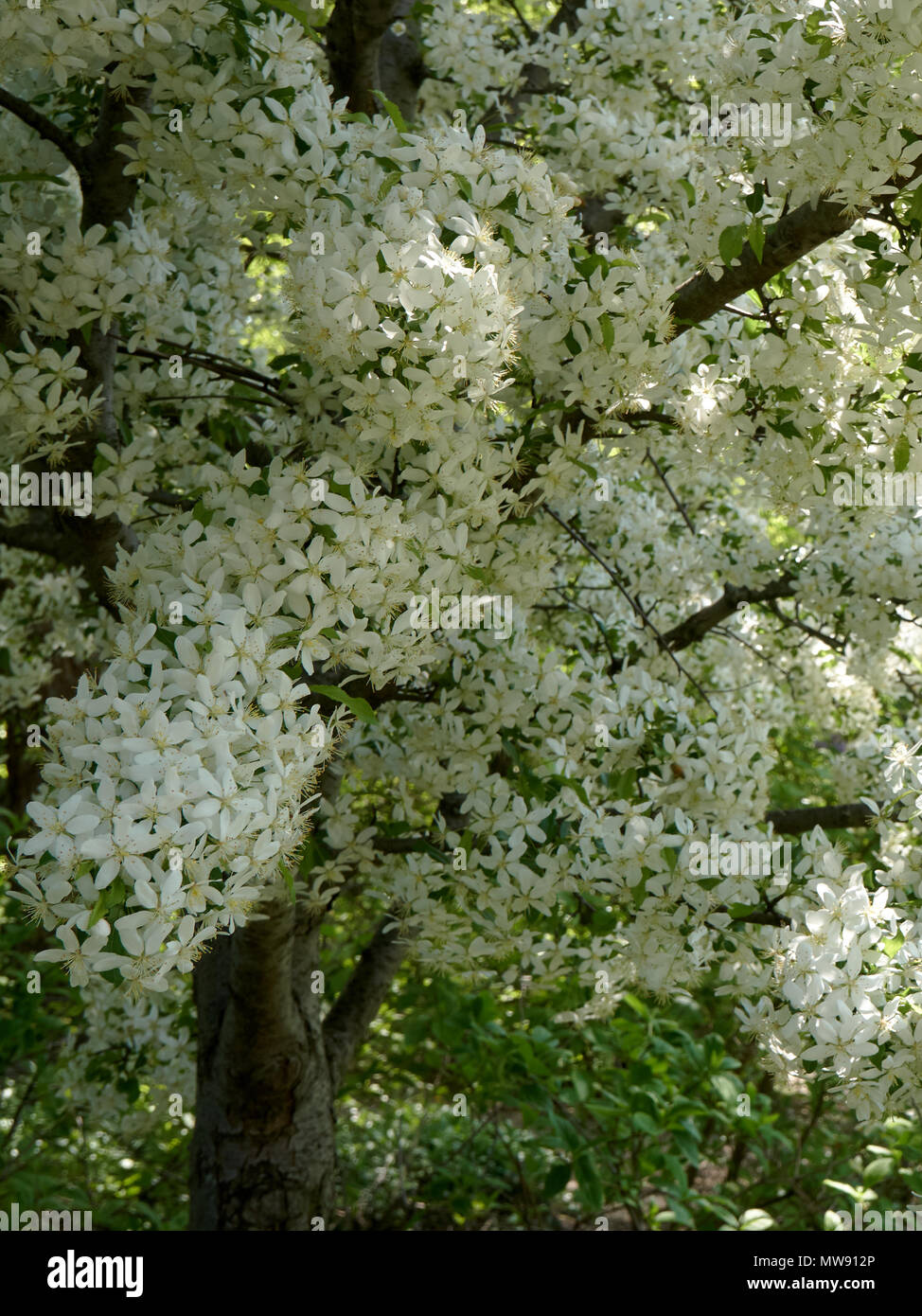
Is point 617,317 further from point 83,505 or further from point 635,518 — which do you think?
point 635,518

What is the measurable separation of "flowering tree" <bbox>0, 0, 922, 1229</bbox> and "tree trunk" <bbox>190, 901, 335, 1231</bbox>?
0.04ft

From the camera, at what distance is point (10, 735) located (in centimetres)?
718

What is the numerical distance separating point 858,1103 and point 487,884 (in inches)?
35.7

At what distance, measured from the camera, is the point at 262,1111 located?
10.6 feet

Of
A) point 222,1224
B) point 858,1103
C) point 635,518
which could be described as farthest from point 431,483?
point 222,1224

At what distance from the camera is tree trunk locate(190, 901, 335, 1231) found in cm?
319

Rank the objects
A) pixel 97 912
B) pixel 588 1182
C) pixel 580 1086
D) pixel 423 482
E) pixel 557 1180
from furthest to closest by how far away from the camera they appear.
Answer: pixel 557 1180 → pixel 580 1086 → pixel 588 1182 → pixel 423 482 → pixel 97 912

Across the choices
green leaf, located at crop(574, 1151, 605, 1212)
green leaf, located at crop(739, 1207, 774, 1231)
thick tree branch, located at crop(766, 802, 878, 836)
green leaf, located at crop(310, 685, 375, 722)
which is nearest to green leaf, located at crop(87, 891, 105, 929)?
green leaf, located at crop(310, 685, 375, 722)

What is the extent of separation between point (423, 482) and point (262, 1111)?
6.57 ft

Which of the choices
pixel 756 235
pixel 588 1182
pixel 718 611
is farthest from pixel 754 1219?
pixel 756 235

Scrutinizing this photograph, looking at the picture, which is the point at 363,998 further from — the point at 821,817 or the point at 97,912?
the point at 97,912

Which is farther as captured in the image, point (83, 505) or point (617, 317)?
point (83, 505)
